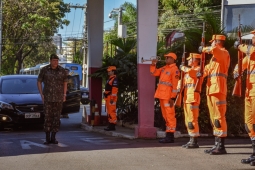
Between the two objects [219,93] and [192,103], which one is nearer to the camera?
[219,93]

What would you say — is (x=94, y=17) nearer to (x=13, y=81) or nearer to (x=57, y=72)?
(x=13, y=81)

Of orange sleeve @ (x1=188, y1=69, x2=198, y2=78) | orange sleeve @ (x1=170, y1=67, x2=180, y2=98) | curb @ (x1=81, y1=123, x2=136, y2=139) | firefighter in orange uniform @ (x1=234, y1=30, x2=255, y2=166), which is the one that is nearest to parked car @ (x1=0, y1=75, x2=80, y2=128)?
curb @ (x1=81, y1=123, x2=136, y2=139)

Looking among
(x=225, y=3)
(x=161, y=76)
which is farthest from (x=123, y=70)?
(x=225, y=3)

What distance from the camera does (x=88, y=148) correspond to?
33.9 ft

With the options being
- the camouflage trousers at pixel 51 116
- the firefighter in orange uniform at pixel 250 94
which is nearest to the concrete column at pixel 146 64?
the camouflage trousers at pixel 51 116

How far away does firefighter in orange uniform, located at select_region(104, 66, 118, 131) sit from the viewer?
1430cm

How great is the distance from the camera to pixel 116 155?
30.6 ft

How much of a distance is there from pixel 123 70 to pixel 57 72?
3896 millimetres

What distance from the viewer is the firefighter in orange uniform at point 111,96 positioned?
14.3 m

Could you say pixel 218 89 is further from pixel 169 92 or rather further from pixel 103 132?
pixel 103 132

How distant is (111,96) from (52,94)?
144 inches

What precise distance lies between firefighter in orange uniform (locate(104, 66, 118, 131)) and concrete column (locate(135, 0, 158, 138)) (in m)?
2.33

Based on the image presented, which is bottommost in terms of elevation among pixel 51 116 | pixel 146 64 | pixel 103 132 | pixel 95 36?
pixel 103 132

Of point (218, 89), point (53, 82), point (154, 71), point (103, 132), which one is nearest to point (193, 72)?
point (218, 89)
